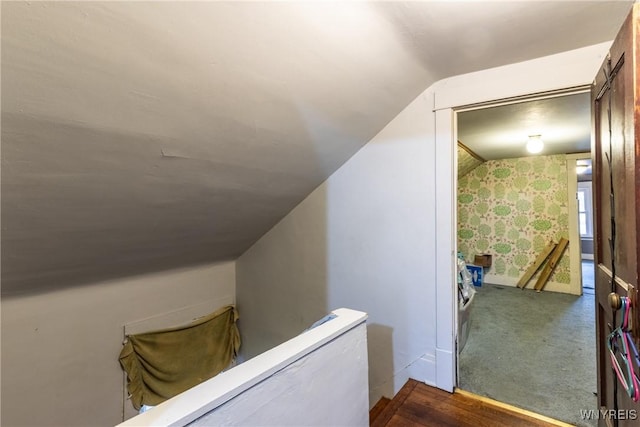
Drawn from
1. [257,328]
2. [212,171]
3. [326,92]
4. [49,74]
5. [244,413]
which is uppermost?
[326,92]

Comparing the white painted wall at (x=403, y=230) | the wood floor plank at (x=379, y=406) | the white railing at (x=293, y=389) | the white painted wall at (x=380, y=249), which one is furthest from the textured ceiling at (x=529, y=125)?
the wood floor plank at (x=379, y=406)

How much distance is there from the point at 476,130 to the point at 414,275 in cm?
181

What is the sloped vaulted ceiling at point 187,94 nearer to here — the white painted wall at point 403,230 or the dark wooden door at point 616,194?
the white painted wall at point 403,230

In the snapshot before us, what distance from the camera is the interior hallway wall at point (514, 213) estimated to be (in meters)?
4.18

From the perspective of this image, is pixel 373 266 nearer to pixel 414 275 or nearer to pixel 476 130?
pixel 414 275

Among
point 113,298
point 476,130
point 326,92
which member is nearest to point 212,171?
point 326,92

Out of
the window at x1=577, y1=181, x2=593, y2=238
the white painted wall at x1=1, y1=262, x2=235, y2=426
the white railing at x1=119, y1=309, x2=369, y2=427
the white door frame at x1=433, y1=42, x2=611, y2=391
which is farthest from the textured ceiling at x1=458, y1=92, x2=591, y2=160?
the window at x1=577, y1=181, x2=593, y2=238

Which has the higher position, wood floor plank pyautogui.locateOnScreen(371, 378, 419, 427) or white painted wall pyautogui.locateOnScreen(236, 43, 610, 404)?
white painted wall pyautogui.locateOnScreen(236, 43, 610, 404)

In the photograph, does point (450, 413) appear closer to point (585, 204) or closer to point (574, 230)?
point (574, 230)

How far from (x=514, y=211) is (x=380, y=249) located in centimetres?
363

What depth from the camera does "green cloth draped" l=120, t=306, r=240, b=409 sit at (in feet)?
7.63

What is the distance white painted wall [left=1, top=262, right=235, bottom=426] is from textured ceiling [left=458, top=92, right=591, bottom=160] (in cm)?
296

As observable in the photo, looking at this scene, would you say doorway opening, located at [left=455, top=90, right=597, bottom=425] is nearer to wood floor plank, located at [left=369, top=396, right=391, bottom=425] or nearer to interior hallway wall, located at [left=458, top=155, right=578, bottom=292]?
interior hallway wall, located at [left=458, top=155, right=578, bottom=292]

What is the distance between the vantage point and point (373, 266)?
6.81ft
